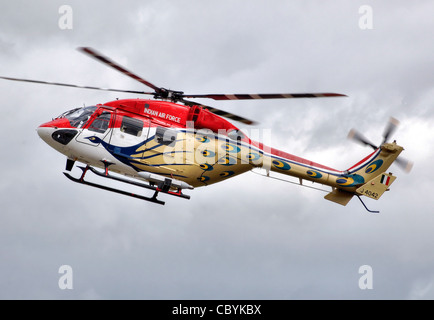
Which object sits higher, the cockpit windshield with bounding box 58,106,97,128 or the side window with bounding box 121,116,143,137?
the cockpit windshield with bounding box 58,106,97,128

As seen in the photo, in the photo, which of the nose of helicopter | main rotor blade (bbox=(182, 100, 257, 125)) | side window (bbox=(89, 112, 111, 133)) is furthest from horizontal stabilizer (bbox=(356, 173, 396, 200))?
the nose of helicopter

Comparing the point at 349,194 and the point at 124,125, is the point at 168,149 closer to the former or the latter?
the point at 124,125

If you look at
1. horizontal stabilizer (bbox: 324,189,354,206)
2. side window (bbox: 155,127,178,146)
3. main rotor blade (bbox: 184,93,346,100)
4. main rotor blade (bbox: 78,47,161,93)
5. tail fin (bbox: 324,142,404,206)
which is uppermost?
main rotor blade (bbox: 78,47,161,93)

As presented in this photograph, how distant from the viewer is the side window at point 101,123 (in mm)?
23953

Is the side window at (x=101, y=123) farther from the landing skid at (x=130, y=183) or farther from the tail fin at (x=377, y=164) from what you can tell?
the tail fin at (x=377, y=164)

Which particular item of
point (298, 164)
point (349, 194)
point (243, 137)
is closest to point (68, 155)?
point (243, 137)

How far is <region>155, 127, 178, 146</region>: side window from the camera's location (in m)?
24.2

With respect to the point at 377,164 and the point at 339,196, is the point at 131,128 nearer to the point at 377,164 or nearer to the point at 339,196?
the point at 339,196

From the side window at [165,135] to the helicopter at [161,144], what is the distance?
0.04 metres

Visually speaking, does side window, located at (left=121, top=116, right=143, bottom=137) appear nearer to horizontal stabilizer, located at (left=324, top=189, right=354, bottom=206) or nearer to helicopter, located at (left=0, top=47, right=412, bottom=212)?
helicopter, located at (left=0, top=47, right=412, bottom=212)

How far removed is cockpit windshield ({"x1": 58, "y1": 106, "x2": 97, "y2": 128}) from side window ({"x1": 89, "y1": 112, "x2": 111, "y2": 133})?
0.39 metres

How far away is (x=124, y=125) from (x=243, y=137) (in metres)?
5.17

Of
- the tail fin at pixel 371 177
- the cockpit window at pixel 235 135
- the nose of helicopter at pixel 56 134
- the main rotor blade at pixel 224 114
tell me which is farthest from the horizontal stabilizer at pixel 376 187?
the nose of helicopter at pixel 56 134

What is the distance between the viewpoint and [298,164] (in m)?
25.7
